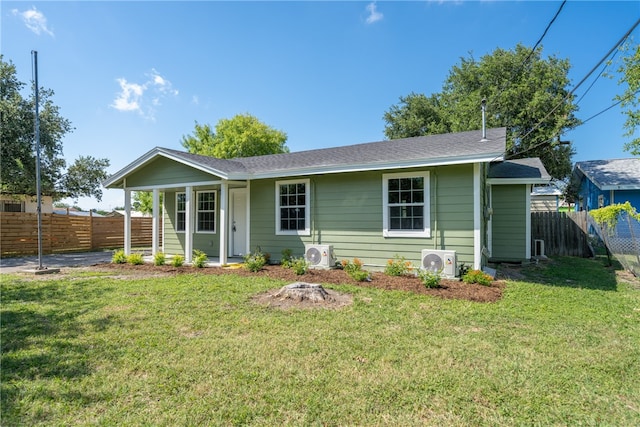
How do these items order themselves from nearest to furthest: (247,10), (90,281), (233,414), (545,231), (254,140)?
(233,414)
(90,281)
(247,10)
(545,231)
(254,140)

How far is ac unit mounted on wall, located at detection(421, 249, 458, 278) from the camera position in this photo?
6.66 m

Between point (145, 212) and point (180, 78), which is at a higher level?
point (180, 78)

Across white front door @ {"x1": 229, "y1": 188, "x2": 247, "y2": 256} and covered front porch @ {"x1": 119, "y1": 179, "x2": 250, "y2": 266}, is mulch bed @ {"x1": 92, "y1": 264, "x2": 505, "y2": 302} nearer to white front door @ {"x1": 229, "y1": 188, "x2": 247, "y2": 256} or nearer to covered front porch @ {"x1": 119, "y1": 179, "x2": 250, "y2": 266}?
covered front porch @ {"x1": 119, "y1": 179, "x2": 250, "y2": 266}

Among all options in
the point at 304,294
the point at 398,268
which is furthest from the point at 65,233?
the point at 398,268

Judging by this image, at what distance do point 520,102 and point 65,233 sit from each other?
83.1ft

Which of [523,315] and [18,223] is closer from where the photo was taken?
[523,315]

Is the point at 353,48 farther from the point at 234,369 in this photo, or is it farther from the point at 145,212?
the point at 145,212

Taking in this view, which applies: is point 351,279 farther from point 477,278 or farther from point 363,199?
point 477,278

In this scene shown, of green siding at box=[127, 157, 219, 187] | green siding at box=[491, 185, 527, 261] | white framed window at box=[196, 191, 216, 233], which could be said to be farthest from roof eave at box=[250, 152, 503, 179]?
green siding at box=[491, 185, 527, 261]

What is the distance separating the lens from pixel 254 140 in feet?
105

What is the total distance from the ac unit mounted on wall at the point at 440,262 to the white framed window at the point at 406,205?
0.52m

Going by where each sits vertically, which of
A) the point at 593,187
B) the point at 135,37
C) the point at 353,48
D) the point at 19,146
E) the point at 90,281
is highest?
the point at 353,48

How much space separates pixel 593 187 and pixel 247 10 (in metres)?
19.1

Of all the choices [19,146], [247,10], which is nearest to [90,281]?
[247,10]
